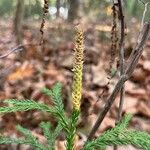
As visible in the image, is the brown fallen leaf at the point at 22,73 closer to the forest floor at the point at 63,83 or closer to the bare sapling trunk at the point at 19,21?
the forest floor at the point at 63,83

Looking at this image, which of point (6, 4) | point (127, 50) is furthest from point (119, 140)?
point (6, 4)

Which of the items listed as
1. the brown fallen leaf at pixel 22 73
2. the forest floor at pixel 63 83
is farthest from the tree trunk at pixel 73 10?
the brown fallen leaf at pixel 22 73

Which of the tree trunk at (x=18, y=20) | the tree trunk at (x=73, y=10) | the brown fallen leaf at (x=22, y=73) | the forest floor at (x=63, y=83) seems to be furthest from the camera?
the tree trunk at (x=73, y=10)

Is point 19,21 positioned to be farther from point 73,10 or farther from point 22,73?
point 73,10

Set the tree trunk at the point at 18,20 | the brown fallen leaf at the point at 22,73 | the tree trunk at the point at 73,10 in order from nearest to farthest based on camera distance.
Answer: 1. the brown fallen leaf at the point at 22,73
2. the tree trunk at the point at 18,20
3. the tree trunk at the point at 73,10

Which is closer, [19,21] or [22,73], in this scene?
[22,73]

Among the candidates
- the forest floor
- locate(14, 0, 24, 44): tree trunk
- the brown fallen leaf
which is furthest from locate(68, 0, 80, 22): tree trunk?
the brown fallen leaf

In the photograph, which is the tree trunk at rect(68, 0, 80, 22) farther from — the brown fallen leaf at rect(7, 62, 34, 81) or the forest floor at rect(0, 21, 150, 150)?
the brown fallen leaf at rect(7, 62, 34, 81)

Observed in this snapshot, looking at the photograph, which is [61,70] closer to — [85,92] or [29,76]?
[29,76]

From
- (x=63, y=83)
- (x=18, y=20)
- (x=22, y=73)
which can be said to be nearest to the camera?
(x=63, y=83)

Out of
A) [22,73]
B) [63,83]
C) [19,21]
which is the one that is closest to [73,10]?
[19,21]

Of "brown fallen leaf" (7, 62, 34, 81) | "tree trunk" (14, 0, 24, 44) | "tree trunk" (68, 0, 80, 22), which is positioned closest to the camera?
"brown fallen leaf" (7, 62, 34, 81)
